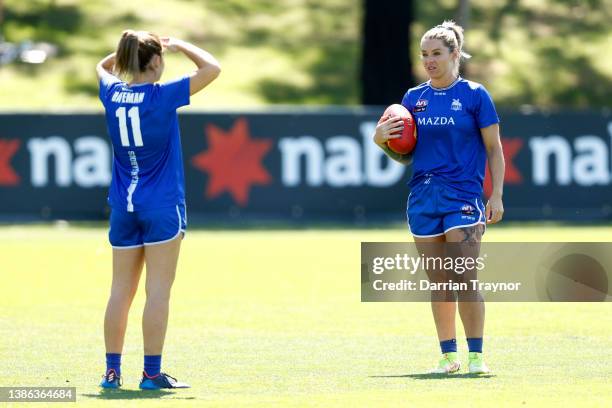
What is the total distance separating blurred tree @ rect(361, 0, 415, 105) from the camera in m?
28.9

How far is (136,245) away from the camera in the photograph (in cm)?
866

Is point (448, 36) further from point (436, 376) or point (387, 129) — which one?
point (436, 376)

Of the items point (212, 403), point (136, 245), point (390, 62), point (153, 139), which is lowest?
point (212, 403)

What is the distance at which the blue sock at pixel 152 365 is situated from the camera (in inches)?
337

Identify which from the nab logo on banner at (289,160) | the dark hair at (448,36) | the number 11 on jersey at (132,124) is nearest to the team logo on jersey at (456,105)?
the dark hair at (448,36)

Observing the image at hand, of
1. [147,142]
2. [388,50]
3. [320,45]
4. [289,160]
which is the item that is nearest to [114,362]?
[147,142]

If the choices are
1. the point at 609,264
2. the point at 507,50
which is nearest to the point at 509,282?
the point at 609,264

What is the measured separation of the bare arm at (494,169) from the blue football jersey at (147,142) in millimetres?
2063

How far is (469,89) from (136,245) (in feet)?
8.10

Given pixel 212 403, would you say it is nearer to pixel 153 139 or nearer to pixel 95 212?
pixel 153 139

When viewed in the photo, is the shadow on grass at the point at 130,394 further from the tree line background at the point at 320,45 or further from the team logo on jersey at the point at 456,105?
the tree line background at the point at 320,45

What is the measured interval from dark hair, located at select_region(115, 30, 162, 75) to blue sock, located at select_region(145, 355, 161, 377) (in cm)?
175

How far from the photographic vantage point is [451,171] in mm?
9297

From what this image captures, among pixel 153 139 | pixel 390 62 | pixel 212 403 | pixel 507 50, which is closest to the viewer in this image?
pixel 212 403
